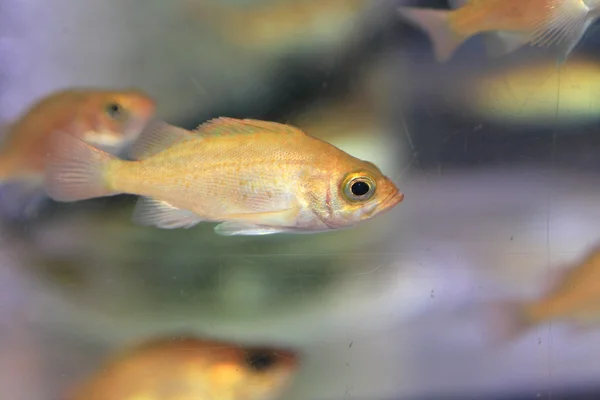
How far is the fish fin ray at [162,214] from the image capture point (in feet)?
3.34

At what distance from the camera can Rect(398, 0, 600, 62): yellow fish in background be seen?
121 centimetres

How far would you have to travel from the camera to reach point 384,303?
1.48 metres

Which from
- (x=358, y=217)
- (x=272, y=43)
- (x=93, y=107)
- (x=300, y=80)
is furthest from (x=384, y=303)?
(x=93, y=107)

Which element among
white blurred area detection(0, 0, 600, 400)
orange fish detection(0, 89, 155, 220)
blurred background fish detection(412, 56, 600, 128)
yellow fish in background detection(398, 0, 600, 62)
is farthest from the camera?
blurred background fish detection(412, 56, 600, 128)

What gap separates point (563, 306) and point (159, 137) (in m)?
1.26

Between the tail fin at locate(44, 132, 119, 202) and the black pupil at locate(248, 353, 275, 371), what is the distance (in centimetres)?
63

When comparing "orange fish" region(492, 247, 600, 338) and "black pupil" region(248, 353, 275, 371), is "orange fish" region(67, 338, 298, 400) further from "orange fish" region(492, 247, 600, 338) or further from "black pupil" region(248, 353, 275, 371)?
"orange fish" region(492, 247, 600, 338)

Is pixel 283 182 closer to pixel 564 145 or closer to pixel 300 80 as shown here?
pixel 300 80

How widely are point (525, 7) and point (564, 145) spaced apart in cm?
52

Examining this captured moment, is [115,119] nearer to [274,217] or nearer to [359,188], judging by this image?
[274,217]

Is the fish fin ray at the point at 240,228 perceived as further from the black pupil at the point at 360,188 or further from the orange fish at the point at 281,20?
the orange fish at the point at 281,20

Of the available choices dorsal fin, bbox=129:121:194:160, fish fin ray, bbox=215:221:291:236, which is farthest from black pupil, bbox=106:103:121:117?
fish fin ray, bbox=215:221:291:236

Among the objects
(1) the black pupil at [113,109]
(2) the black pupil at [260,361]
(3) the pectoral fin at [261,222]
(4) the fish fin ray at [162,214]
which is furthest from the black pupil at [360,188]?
(1) the black pupil at [113,109]

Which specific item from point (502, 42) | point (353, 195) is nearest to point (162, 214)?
point (353, 195)
